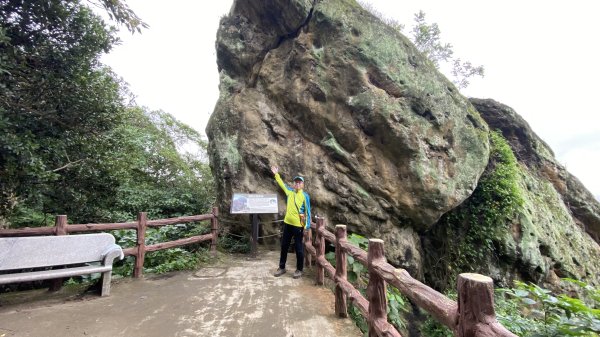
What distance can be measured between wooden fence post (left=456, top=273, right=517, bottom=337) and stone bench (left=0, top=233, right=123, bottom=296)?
4577 millimetres

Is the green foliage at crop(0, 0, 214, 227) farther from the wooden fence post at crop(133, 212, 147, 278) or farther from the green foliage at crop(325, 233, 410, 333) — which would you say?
the green foliage at crop(325, 233, 410, 333)

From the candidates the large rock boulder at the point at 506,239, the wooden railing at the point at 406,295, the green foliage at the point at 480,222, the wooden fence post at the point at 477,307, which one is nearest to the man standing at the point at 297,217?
the wooden railing at the point at 406,295

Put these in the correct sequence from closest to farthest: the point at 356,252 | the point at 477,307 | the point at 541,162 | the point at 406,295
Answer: the point at 477,307 < the point at 406,295 < the point at 356,252 < the point at 541,162

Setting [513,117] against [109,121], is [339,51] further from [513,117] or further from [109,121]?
[513,117]

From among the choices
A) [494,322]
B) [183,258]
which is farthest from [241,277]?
[494,322]

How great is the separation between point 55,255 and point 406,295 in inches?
177

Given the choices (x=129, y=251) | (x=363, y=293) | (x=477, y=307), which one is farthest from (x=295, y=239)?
(x=477, y=307)

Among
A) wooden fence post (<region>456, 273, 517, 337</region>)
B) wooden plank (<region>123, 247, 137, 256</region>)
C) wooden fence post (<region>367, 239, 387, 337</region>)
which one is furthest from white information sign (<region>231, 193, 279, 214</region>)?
wooden fence post (<region>456, 273, 517, 337</region>)

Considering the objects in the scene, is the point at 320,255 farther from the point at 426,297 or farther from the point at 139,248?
the point at 139,248

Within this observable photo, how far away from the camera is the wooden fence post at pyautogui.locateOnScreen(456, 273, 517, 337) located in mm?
1613

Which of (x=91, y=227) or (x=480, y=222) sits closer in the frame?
(x=91, y=227)

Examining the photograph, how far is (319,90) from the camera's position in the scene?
26.0ft

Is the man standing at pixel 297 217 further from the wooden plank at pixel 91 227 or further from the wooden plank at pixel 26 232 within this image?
the wooden plank at pixel 26 232

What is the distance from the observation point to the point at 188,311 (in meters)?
3.93
